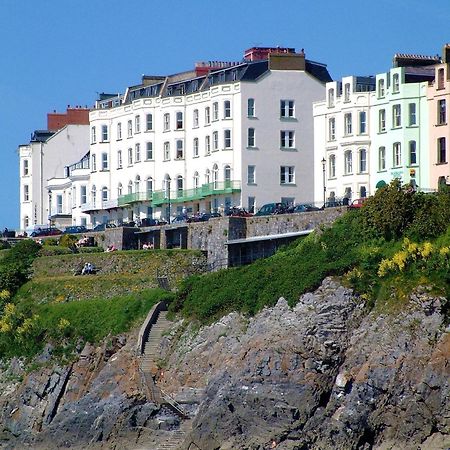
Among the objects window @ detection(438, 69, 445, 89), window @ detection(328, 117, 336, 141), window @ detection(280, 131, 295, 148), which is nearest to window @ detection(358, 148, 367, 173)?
window @ detection(328, 117, 336, 141)

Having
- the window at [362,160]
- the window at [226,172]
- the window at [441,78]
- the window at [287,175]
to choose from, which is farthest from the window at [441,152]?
the window at [226,172]

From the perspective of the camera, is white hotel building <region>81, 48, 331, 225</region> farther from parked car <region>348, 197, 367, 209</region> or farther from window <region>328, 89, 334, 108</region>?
parked car <region>348, 197, 367, 209</region>

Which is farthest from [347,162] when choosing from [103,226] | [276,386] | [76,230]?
[276,386]

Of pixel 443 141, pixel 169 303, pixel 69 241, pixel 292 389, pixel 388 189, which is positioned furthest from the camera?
pixel 69 241

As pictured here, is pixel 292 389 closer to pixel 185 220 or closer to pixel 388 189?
pixel 388 189

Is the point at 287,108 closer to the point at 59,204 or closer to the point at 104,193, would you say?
the point at 104,193

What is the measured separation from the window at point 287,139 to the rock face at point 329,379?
3298cm

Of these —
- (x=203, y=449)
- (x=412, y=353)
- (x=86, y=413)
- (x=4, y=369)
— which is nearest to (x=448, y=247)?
(x=412, y=353)

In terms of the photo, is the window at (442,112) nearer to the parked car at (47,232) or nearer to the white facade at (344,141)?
the white facade at (344,141)

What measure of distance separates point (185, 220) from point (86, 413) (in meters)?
26.0

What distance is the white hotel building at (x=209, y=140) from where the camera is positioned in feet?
410

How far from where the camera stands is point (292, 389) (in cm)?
8706

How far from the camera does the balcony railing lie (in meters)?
125

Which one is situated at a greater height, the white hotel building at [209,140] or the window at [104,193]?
the white hotel building at [209,140]
